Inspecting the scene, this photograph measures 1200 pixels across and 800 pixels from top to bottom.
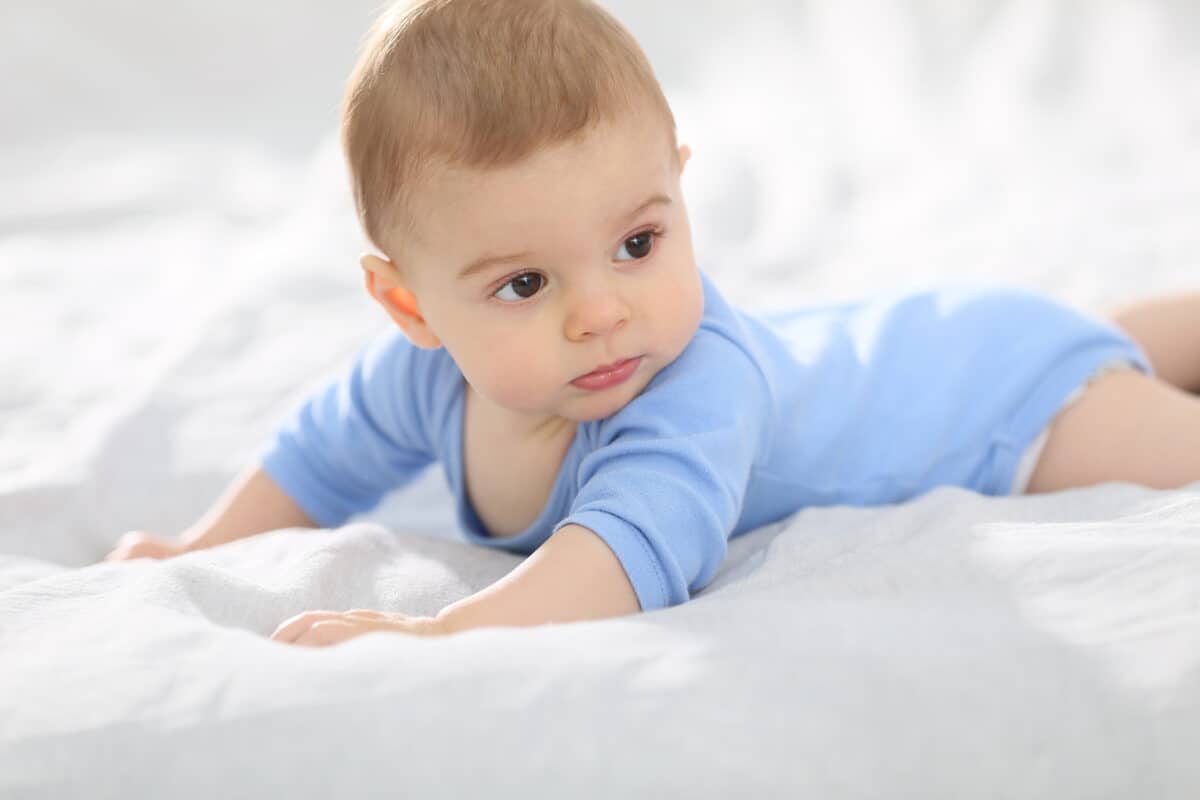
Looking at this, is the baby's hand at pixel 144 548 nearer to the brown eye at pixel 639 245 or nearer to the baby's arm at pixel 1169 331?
the brown eye at pixel 639 245

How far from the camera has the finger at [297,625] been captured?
90 cm

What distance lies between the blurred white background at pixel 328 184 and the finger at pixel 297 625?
1.78 feet

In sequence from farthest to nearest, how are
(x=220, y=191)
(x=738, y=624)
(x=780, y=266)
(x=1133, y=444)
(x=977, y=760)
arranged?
(x=220, y=191) → (x=780, y=266) → (x=1133, y=444) → (x=738, y=624) → (x=977, y=760)

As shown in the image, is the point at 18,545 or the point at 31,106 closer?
the point at 18,545

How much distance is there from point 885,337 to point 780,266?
648 mm

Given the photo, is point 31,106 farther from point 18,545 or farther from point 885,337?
point 885,337

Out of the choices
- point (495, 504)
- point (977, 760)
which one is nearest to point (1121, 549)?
point (977, 760)

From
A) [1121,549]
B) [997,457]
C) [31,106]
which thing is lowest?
[997,457]

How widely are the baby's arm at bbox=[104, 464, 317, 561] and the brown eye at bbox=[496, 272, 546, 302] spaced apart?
0.47 meters

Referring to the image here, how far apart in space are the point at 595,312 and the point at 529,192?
0.35ft

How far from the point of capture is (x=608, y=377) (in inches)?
42.8

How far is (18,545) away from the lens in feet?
4.27

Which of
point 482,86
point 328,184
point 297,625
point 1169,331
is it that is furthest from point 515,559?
point 328,184

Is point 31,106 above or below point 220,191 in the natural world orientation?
above
